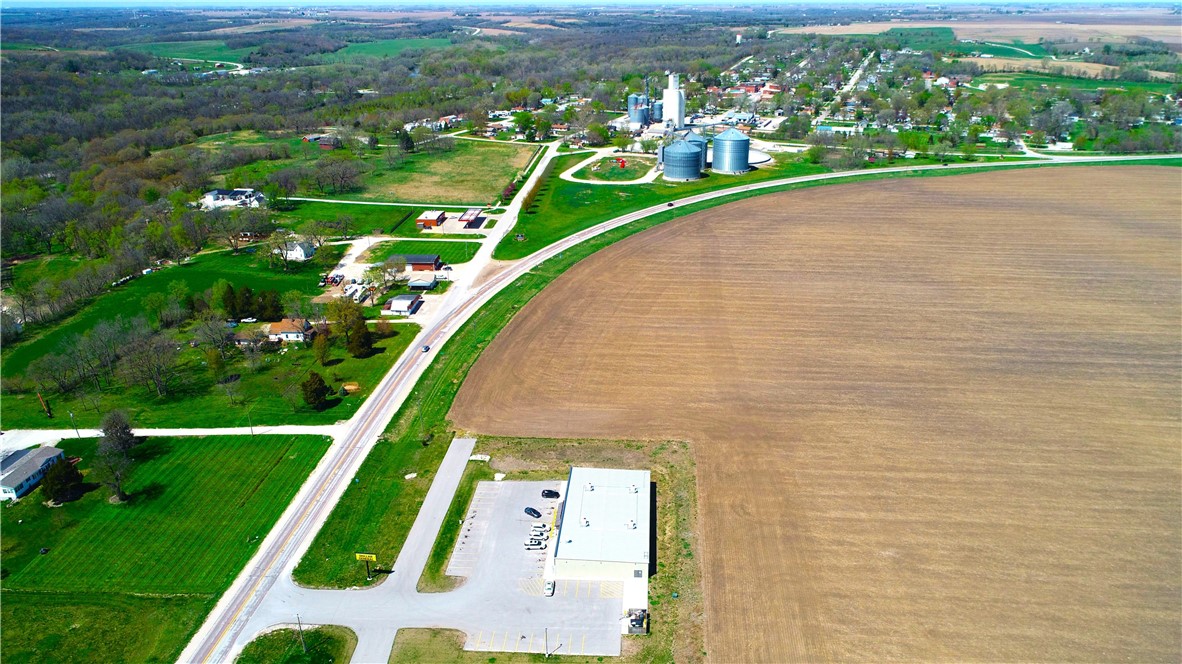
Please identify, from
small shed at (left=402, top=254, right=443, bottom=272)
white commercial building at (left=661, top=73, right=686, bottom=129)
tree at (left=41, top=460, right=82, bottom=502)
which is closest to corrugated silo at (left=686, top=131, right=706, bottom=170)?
white commercial building at (left=661, top=73, right=686, bottom=129)

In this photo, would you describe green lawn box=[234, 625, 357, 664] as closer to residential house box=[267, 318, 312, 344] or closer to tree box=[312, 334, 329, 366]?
tree box=[312, 334, 329, 366]

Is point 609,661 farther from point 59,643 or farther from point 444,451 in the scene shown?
point 59,643

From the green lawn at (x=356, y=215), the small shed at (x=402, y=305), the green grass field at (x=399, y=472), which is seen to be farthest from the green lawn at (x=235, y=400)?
the green lawn at (x=356, y=215)

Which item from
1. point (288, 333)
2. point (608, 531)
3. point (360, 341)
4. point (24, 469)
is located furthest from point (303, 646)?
point (288, 333)

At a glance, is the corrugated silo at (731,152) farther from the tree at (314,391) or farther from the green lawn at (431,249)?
the tree at (314,391)

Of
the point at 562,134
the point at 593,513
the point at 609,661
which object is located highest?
the point at 562,134

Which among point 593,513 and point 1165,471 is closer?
point 593,513

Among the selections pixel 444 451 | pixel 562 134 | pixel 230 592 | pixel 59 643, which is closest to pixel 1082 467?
pixel 444 451
